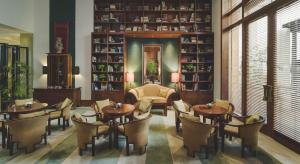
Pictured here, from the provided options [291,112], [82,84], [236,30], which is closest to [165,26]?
[236,30]

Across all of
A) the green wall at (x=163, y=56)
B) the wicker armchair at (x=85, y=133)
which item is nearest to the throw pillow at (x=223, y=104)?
the wicker armchair at (x=85, y=133)

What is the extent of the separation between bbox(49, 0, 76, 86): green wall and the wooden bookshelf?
0.92 m

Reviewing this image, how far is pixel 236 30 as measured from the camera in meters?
8.07

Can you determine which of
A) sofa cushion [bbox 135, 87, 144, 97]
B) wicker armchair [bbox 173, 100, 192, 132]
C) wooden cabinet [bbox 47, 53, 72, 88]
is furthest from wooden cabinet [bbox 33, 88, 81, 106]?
wicker armchair [bbox 173, 100, 192, 132]

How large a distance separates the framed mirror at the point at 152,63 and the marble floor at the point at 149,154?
15.9ft

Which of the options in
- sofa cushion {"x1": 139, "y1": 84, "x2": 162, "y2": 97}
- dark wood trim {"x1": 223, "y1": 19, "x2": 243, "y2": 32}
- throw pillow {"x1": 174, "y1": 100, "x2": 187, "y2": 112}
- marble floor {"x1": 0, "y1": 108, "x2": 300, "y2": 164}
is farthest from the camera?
sofa cushion {"x1": 139, "y1": 84, "x2": 162, "y2": 97}

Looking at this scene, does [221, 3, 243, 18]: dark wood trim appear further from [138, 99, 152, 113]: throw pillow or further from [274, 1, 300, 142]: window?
[138, 99, 152, 113]: throw pillow

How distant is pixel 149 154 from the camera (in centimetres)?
470

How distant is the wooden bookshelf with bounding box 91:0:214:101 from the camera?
1012cm

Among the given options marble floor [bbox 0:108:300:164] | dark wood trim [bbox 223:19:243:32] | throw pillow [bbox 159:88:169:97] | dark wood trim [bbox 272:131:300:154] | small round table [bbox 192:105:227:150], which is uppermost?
dark wood trim [bbox 223:19:243:32]

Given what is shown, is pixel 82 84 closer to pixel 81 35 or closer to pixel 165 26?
pixel 81 35

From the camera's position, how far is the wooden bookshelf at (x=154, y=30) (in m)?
10.1

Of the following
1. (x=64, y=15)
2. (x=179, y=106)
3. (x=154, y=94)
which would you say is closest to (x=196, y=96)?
(x=154, y=94)

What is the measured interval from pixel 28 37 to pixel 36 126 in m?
6.73
